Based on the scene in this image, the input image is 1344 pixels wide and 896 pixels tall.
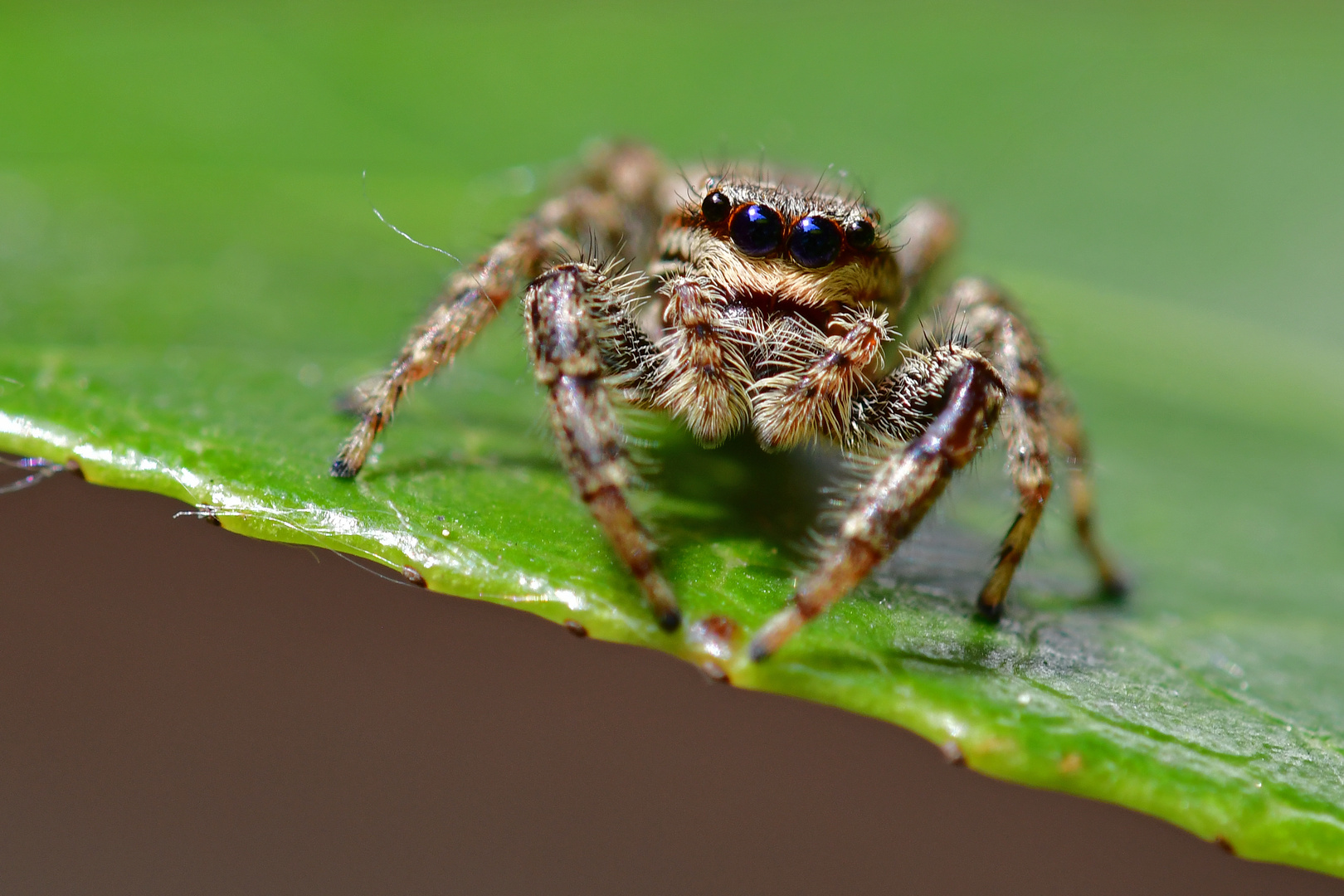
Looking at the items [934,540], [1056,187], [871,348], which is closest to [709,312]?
[871,348]

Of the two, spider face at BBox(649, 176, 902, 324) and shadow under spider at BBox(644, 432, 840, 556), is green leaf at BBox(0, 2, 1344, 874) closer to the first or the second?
shadow under spider at BBox(644, 432, 840, 556)

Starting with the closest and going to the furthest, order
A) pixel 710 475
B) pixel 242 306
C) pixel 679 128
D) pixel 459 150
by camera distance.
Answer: pixel 710 475
pixel 242 306
pixel 459 150
pixel 679 128

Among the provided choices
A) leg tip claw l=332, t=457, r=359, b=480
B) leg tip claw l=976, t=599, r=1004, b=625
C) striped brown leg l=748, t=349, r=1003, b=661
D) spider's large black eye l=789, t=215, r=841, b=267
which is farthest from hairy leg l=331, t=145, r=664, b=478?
leg tip claw l=976, t=599, r=1004, b=625

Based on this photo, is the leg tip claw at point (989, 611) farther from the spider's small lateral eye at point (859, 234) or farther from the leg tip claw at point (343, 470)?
the leg tip claw at point (343, 470)

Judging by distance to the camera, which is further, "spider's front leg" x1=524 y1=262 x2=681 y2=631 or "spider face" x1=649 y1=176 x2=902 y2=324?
"spider face" x1=649 y1=176 x2=902 y2=324

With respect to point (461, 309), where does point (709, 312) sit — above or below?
above

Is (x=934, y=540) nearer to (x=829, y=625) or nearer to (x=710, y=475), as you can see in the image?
(x=710, y=475)

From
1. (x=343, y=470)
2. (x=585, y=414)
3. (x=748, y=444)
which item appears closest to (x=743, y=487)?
(x=748, y=444)
